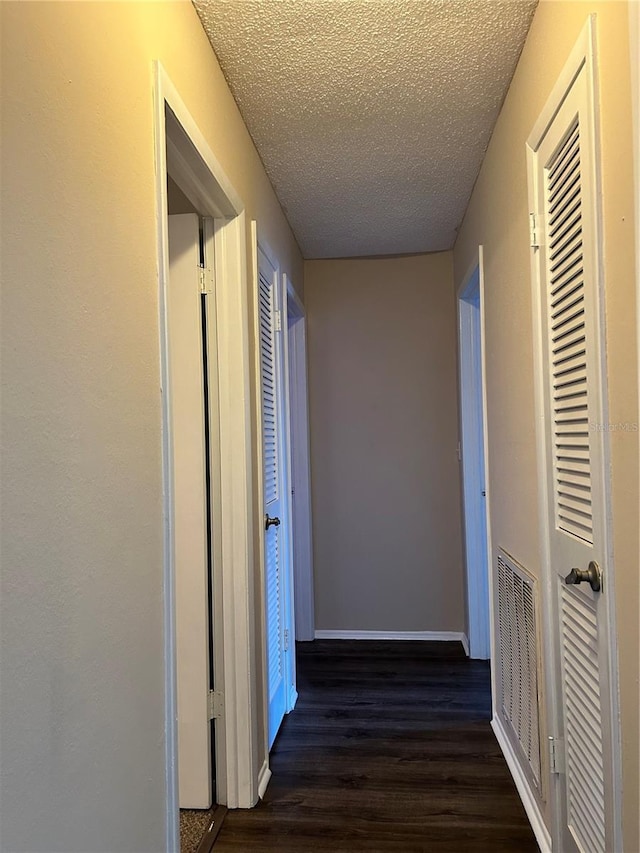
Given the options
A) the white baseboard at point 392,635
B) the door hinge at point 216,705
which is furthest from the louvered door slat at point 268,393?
the white baseboard at point 392,635

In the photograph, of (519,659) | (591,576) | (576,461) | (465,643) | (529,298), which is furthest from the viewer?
(465,643)

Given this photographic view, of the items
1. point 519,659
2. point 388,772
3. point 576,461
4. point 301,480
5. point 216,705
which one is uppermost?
point 576,461

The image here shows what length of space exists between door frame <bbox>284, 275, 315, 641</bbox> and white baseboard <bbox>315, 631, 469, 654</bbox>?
12cm

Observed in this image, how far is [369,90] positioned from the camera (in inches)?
77.6

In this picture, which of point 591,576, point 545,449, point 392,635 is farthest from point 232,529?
point 392,635

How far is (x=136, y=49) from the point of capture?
1.19m

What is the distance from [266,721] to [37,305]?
1950 mm

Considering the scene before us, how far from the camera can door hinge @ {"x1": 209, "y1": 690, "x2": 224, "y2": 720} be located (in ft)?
6.66

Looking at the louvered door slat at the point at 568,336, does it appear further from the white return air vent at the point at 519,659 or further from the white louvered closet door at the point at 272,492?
the white louvered closet door at the point at 272,492

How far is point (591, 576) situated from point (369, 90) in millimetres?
1642

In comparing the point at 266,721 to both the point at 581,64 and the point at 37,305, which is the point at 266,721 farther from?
the point at 581,64

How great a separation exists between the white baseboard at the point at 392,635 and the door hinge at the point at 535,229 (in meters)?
2.69

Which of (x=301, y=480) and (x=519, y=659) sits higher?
(x=301, y=480)

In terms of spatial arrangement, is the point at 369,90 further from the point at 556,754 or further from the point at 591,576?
the point at 556,754
